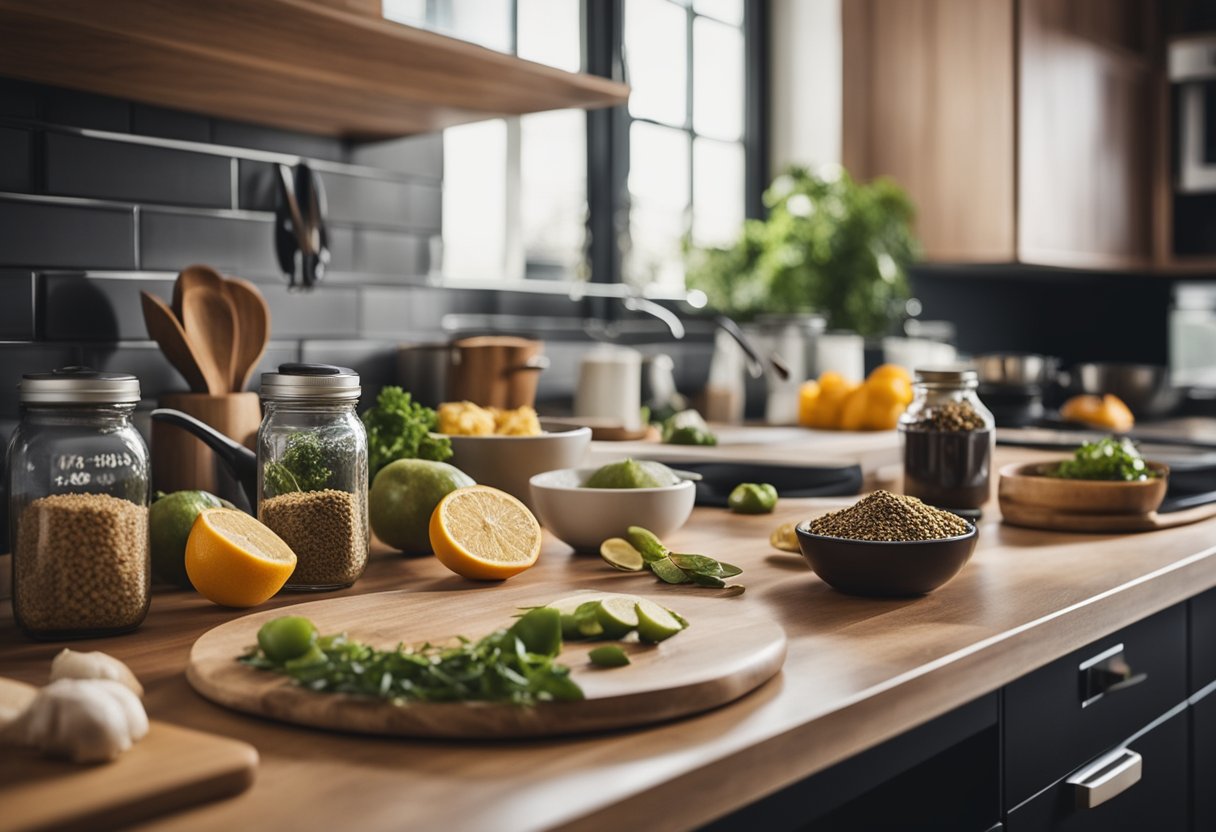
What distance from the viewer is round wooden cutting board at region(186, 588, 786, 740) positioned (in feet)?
2.52

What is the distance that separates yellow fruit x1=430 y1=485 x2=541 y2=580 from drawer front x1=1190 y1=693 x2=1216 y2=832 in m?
0.90

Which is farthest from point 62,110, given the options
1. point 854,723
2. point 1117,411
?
point 1117,411

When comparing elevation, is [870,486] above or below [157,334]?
below

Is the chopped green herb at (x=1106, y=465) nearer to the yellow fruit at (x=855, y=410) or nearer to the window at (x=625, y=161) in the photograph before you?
the yellow fruit at (x=855, y=410)

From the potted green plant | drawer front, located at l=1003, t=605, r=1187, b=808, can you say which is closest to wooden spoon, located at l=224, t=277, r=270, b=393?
drawer front, located at l=1003, t=605, r=1187, b=808

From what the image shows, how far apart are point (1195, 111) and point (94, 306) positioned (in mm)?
3647

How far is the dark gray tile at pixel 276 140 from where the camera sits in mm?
1743

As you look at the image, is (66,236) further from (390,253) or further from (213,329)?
(390,253)

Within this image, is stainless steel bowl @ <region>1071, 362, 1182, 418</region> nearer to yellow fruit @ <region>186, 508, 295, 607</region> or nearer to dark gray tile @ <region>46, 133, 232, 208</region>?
dark gray tile @ <region>46, 133, 232, 208</region>

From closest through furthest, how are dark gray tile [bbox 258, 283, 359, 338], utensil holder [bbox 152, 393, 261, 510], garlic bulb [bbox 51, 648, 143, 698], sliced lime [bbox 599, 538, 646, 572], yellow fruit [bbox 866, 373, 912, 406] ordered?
garlic bulb [bbox 51, 648, 143, 698] → sliced lime [bbox 599, 538, 646, 572] → utensil holder [bbox 152, 393, 261, 510] → dark gray tile [bbox 258, 283, 359, 338] → yellow fruit [bbox 866, 373, 912, 406]

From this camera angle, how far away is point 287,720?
0.79 meters

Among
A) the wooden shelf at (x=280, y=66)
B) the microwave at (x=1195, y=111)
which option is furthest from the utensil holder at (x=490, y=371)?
the microwave at (x=1195, y=111)

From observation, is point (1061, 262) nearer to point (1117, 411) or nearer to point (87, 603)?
point (1117, 411)

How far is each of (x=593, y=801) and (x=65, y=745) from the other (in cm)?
28
